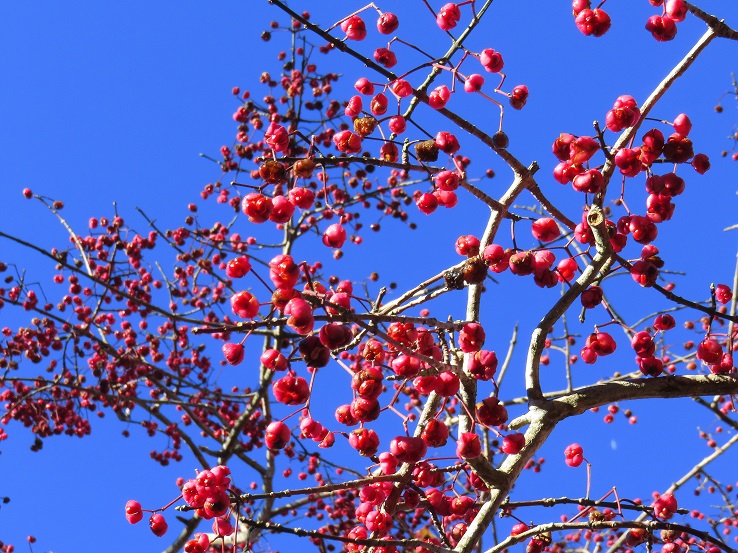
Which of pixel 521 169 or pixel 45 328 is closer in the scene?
pixel 521 169

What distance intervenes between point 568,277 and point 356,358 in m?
4.59

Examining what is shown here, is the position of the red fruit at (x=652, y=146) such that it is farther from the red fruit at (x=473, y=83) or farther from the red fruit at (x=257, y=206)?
the red fruit at (x=257, y=206)

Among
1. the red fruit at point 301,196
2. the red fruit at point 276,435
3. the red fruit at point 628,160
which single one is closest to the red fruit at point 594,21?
the red fruit at point 628,160

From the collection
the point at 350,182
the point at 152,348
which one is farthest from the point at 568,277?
the point at 152,348

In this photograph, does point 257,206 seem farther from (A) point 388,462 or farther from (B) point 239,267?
(A) point 388,462

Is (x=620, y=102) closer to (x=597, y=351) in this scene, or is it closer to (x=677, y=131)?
(x=677, y=131)

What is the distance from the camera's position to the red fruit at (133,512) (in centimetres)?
297

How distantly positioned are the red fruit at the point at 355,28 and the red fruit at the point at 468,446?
214 cm

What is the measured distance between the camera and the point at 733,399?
3596mm

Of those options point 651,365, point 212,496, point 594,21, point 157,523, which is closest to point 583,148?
point 594,21

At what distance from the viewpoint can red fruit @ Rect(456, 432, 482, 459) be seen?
2.80 meters

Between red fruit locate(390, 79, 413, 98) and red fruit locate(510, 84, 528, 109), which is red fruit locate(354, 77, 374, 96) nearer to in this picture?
red fruit locate(390, 79, 413, 98)

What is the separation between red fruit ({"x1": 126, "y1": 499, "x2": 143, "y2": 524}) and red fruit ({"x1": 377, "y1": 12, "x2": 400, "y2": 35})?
2.61m

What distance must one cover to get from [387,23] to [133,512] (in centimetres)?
268
